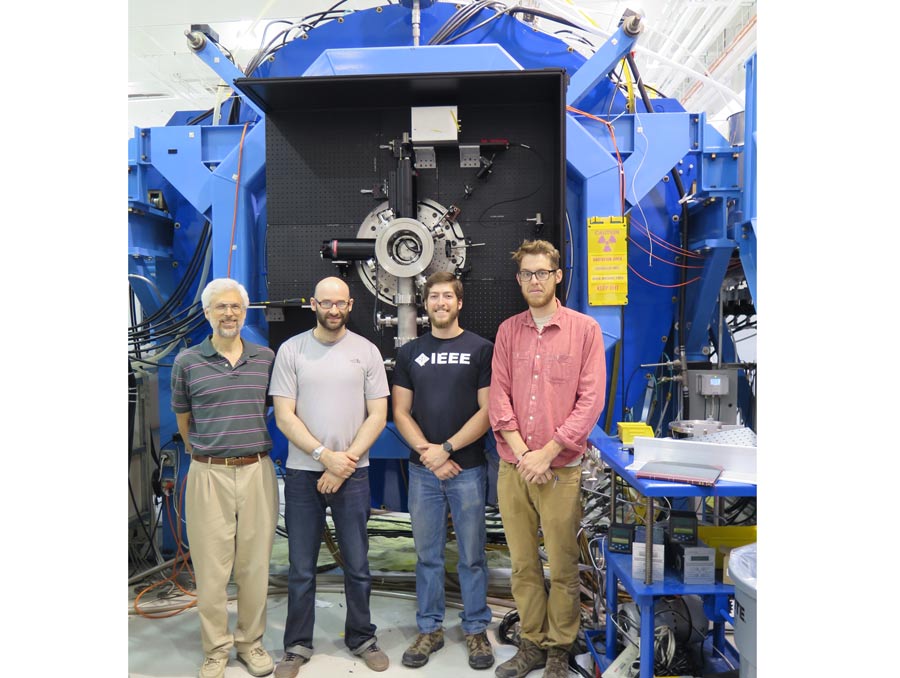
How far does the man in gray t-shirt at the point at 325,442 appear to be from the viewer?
2781 mm

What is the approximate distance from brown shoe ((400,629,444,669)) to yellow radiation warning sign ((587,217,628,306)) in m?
1.83

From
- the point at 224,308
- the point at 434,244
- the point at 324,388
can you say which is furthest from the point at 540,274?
the point at 224,308

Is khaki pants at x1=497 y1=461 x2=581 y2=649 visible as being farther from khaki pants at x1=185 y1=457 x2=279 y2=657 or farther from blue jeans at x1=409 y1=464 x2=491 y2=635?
khaki pants at x1=185 y1=457 x2=279 y2=657

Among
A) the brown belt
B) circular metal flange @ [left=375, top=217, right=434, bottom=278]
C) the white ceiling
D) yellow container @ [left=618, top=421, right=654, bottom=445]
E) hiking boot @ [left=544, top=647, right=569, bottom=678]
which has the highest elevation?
the white ceiling

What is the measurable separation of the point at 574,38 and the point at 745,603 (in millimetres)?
3574

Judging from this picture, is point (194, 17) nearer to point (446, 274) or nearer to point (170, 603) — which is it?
point (446, 274)

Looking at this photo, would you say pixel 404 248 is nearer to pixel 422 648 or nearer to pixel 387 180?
pixel 387 180

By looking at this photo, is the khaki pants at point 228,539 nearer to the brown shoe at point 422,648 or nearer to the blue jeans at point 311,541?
the blue jeans at point 311,541

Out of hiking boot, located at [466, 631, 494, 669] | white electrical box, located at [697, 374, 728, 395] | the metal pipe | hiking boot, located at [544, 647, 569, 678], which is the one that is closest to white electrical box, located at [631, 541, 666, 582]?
hiking boot, located at [544, 647, 569, 678]

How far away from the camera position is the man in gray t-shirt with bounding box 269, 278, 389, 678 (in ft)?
9.12

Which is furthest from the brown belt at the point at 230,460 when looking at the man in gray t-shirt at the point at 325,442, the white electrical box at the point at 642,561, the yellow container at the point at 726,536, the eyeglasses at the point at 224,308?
the yellow container at the point at 726,536

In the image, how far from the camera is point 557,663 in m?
2.66

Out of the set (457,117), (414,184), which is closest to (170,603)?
(414,184)

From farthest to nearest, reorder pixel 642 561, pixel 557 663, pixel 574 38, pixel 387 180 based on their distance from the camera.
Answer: pixel 574 38 → pixel 387 180 → pixel 557 663 → pixel 642 561
